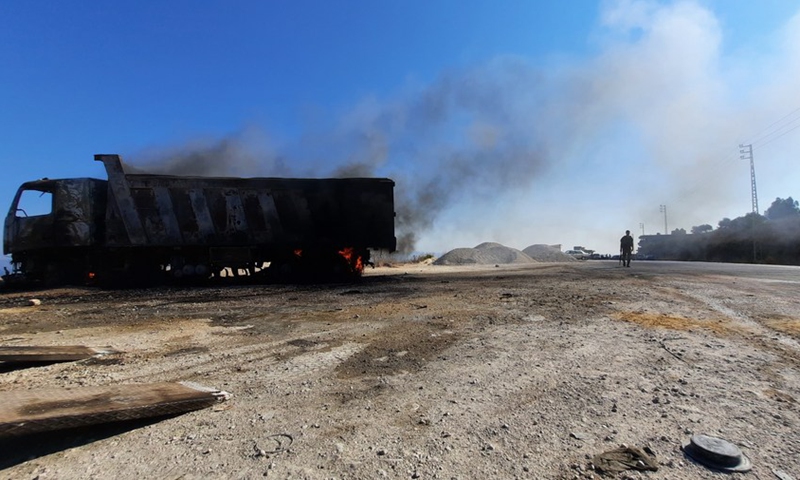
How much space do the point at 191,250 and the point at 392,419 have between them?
41.0 ft

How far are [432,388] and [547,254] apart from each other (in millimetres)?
43481

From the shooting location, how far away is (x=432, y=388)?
375cm

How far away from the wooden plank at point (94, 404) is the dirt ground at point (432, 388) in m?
0.12

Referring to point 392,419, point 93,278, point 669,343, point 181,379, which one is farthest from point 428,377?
point 93,278

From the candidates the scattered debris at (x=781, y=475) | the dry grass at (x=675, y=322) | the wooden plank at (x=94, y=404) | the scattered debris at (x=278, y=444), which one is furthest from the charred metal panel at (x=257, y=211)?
the scattered debris at (x=781, y=475)

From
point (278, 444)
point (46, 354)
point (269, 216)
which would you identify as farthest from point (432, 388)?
point (269, 216)

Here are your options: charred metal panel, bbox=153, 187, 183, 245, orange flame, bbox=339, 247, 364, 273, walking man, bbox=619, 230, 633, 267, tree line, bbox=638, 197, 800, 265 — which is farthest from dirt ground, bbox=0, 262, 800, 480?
tree line, bbox=638, 197, 800, 265

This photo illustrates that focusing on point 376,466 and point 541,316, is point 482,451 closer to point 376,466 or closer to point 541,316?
point 376,466

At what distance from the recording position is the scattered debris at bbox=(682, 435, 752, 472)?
2.52 m

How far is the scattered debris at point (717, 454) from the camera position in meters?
2.52

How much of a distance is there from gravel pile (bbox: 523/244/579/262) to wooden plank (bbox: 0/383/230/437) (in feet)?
135

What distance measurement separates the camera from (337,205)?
48.8ft

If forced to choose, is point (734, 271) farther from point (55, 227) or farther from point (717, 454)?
point (55, 227)

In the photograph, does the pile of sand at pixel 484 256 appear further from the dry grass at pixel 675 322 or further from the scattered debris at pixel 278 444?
the scattered debris at pixel 278 444
